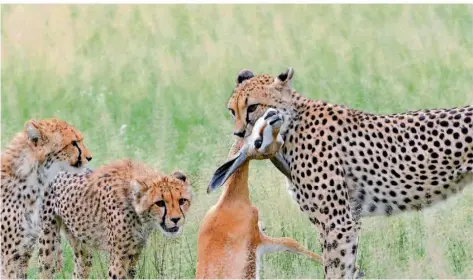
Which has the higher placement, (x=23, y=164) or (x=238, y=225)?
(x=23, y=164)

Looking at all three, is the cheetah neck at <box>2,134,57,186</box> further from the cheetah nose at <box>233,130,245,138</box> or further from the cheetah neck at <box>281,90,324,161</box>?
the cheetah neck at <box>281,90,324,161</box>

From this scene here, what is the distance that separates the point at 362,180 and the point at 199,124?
380 centimetres

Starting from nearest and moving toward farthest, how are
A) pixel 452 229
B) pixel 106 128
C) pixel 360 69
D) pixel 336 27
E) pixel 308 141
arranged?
pixel 308 141 → pixel 452 229 → pixel 106 128 → pixel 360 69 → pixel 336 27

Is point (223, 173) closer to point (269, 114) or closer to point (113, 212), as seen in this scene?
point (269, 114)

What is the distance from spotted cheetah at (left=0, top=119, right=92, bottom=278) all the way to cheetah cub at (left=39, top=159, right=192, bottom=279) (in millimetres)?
302

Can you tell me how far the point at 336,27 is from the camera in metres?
13.5

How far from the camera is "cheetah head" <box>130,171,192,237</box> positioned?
26.0 ft

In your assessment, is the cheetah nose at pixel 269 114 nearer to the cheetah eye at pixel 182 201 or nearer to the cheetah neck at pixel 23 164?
the cheetah eye at pixel 182 201

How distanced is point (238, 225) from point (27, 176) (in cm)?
142

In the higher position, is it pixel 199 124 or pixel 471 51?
pixel 471 51

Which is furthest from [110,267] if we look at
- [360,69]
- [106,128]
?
[360,69]

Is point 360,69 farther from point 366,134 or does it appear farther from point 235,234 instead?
point 235,234

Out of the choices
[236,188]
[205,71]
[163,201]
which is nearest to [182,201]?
[163,201]

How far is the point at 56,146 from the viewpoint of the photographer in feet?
27.0
